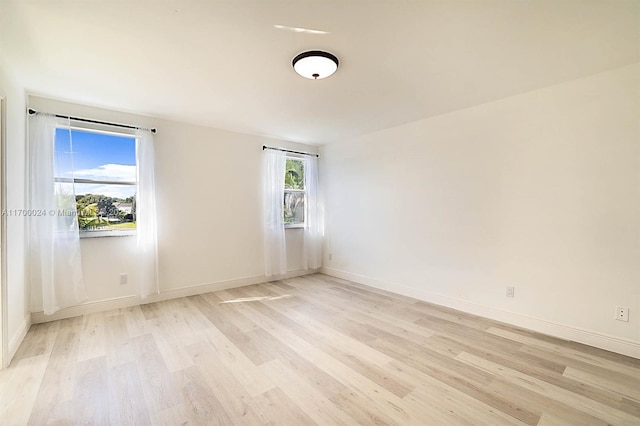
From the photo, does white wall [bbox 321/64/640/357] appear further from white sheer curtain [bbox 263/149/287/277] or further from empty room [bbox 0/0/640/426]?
white sheer curtain [bbox 263/149/287/277]

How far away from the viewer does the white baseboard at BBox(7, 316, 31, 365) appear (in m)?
2.21

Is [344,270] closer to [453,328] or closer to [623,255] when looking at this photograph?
[453,328]

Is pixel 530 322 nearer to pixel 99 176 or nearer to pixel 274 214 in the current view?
pixel 274 214

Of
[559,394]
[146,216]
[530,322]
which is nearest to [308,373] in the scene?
[559,394]

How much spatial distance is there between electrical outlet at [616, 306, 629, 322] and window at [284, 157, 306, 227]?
13.3 ft

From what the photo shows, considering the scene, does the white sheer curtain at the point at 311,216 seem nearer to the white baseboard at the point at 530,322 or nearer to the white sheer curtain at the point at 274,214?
the white sheer curtain at the point at 274,214

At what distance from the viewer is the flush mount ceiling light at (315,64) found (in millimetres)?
2070

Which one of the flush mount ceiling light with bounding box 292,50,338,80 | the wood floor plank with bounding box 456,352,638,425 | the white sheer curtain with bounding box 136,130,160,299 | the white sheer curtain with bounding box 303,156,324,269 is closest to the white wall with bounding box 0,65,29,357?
the white sheer curtain with bounding box 136,130,160,299

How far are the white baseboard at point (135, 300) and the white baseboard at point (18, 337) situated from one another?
0.19m

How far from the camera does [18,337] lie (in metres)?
2.41

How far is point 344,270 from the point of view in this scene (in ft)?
15.8

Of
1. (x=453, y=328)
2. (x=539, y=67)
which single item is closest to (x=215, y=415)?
(x=453, y=328)

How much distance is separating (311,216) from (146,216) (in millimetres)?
2612

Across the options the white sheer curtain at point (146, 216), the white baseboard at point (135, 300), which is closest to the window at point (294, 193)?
the white baseboard at point (135, 300)
